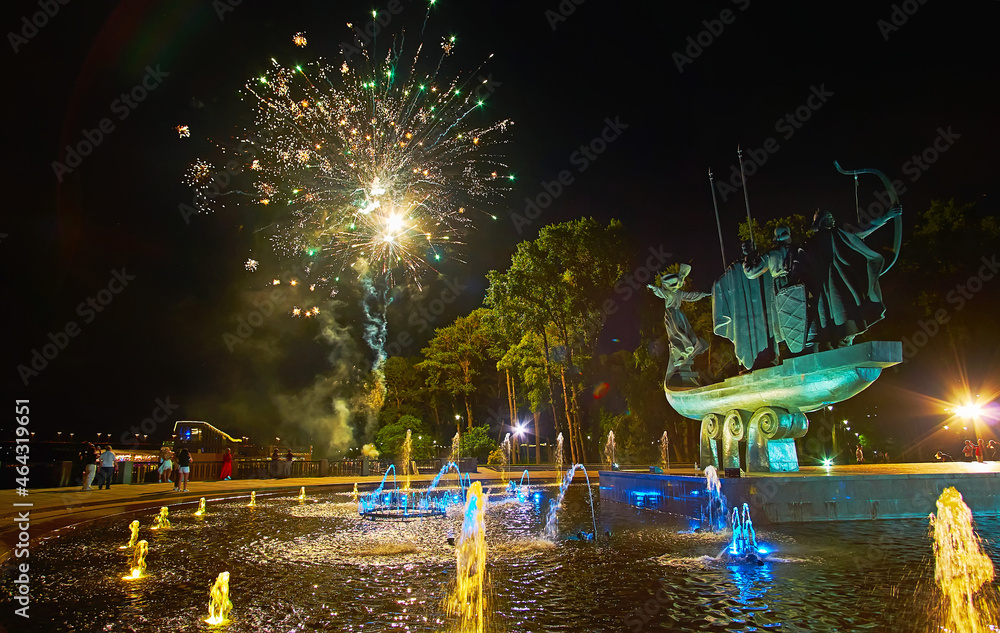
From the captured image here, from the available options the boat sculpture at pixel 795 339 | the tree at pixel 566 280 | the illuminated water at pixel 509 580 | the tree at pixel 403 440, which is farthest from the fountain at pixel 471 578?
the tree at pixel 403 440

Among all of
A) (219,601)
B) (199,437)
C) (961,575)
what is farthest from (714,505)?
(199,437)

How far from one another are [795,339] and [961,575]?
7028 mm

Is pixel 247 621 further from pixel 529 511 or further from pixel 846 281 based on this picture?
pixel 846 281

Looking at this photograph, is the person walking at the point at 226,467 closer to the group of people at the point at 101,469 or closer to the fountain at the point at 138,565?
the group of people at the point at 101,469

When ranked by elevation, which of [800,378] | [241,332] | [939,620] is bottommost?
[939,620]

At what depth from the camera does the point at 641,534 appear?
31.9ft

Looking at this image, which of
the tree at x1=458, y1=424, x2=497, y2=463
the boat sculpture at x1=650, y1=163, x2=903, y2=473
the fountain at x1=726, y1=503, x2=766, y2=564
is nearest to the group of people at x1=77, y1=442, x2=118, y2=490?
the boat sculpture at x1=650, y1=163, x2=903, y2=473

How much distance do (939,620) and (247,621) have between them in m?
5.57

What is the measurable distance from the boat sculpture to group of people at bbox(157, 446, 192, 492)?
1519 cm

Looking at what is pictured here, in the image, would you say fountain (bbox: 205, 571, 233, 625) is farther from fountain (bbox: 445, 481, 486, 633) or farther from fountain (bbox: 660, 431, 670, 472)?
fountain (bbox: 660, 431, 670, 472)

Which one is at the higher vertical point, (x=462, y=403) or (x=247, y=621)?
(x=462, y=403)

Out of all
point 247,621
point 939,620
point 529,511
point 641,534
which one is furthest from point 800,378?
point 247,621

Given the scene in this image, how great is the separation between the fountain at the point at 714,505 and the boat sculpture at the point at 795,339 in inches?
75.1

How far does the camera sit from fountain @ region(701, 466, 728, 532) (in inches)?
432
